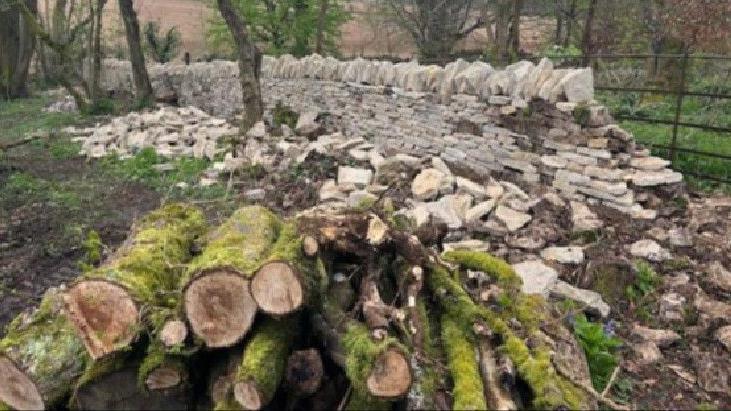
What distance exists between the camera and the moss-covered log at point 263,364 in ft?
7.75

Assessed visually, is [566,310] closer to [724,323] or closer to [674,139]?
[724,323]

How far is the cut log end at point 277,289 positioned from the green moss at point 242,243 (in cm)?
7

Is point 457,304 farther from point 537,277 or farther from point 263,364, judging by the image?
point 537,277

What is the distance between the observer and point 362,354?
Answer: 8.09ft

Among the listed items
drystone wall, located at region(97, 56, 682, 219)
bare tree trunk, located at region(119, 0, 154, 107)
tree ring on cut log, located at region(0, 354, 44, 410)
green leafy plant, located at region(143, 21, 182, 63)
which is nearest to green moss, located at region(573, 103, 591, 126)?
drystone wall, located at region(97, 56, 682, 219)

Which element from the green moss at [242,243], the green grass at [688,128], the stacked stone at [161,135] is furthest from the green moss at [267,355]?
the stacked stone at [161,135]

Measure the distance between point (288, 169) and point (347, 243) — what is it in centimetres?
500

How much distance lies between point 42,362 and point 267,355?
39.8 inches

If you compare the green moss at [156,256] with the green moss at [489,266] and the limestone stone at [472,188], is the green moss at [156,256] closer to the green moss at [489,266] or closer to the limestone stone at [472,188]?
the green moss at [489,266]

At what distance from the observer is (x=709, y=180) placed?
266 inches

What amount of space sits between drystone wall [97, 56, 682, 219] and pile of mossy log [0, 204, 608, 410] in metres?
3.36

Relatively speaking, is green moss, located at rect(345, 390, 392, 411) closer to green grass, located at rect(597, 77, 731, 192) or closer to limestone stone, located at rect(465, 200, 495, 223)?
limestone stone, located at rect(465, 200, 495, 223)

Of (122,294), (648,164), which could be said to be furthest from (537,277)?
(122,294)

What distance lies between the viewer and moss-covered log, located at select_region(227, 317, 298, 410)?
2363mm
